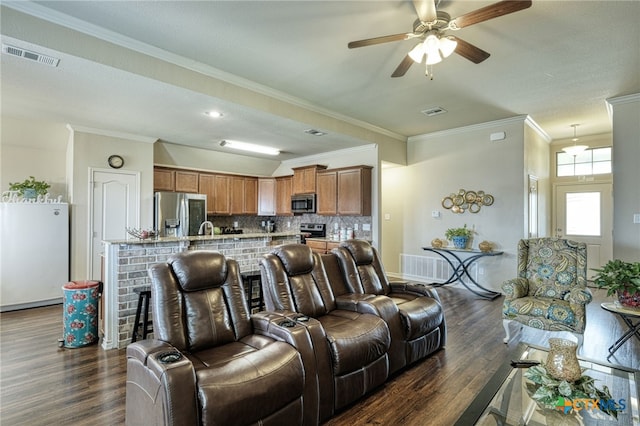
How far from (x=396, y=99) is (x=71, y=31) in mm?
3709

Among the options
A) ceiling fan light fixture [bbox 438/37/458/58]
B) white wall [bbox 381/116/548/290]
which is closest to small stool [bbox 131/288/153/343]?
ceiling fan light fixture [bbox 438/37/458/58]

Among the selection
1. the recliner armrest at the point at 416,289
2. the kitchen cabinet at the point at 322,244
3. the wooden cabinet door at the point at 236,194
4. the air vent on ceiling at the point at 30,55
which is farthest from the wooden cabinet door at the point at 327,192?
the air vent on ceiling at the point at 30,55

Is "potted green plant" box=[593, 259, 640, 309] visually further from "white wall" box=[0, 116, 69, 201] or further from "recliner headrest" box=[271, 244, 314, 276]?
"white wall" box=[0, 116, 69, 201]

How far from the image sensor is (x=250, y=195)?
7.93 metres

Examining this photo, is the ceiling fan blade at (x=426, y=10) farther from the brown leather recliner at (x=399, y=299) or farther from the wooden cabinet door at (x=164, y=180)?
the wooden cabinet door at (x=164, y=180)

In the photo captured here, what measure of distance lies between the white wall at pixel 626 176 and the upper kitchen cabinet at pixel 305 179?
4.79m

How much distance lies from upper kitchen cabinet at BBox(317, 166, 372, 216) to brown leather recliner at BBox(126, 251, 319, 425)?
3.87 metres

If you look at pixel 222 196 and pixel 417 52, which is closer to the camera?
pixel 417 52

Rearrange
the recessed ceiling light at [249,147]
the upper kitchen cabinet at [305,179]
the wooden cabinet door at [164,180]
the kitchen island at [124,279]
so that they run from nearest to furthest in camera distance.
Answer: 1. the kitchen island at [124,279]
2. the recessed ceiling light at [249,147]
3. the wooden cabinet door at [164,180]
4. the upper kitchen cabinet at [305,179]

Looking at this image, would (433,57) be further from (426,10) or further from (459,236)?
(459,236)

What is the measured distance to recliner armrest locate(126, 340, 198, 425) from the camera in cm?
153

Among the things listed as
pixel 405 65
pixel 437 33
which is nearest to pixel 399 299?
pixel 405 65

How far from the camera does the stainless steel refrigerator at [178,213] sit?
5871 mm

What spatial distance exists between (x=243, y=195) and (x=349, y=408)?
613cm
